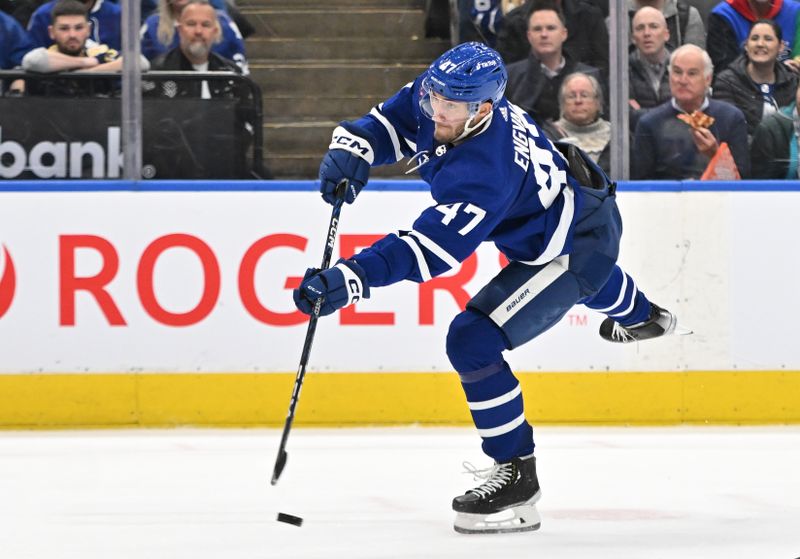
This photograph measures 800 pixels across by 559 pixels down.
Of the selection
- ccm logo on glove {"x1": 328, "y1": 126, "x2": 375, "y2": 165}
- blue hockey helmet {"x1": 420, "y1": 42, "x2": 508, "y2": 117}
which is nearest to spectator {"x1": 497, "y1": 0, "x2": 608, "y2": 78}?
ccm logo on glove {"x1": 328, "y1": 126, "x2": 375, "y2": 165}

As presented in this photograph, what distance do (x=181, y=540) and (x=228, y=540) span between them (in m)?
0.11

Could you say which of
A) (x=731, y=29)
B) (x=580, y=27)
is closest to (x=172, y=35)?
(x=580, y=27)

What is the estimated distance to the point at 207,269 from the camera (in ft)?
17.3

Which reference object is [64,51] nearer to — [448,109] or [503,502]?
[448,109]

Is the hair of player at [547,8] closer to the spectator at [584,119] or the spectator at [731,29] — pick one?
the spectator at [584,119]

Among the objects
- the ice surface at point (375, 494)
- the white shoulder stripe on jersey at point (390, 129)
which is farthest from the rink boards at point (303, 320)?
the white shoulder stripe on jersey at point (390, 129)

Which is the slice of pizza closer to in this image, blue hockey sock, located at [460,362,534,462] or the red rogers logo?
blue hockey sock, located at [460,362,534,462]

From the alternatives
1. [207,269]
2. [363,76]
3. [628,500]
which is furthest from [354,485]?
[363,76]

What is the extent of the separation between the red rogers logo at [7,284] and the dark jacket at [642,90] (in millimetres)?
2373

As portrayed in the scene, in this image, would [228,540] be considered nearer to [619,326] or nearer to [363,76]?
[619,326]

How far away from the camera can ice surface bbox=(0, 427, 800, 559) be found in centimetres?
322

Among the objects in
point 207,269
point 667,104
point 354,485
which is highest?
point 667,104

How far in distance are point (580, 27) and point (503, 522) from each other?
8.04ft

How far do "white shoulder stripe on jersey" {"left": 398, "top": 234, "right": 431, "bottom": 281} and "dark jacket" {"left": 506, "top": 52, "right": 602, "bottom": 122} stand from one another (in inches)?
87.9
